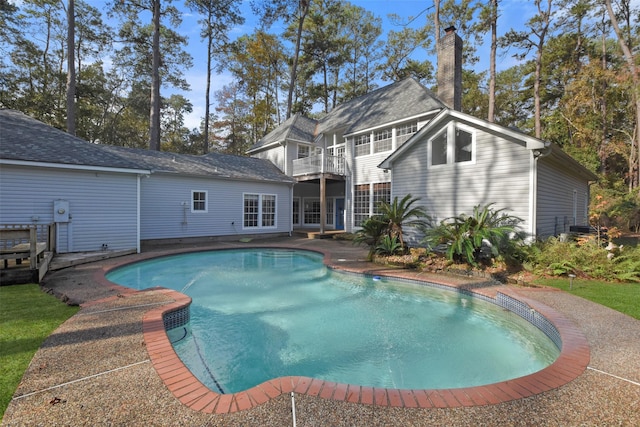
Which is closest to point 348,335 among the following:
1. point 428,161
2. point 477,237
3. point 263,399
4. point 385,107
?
point 263,399

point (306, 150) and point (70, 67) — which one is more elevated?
point (70, 67)

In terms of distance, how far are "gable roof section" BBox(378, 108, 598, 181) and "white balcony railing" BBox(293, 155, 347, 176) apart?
15.1ft

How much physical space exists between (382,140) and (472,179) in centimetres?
580

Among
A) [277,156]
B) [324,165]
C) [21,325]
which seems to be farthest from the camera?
[277,156]

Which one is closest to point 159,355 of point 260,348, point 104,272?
point 260,348

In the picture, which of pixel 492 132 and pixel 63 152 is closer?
pixel 492 132

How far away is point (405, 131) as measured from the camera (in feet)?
42.1

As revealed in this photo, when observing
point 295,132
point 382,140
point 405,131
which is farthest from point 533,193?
point 295,132

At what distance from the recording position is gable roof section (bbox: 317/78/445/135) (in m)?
12.4

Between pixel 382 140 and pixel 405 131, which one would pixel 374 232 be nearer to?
pixel 405 131

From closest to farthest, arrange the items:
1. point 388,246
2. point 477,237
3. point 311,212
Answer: point 477,237 < point 388,246 < point 311,212

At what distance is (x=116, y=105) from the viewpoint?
26516mm

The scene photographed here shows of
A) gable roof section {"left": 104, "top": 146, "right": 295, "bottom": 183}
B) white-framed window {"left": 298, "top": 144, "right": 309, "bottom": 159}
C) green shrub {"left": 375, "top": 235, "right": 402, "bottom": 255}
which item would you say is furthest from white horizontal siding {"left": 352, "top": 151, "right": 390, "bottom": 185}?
green shrub {"left": 375, "top": 235, "right": 402, "bottom": 255}

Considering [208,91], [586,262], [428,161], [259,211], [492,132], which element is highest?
[208,91]
